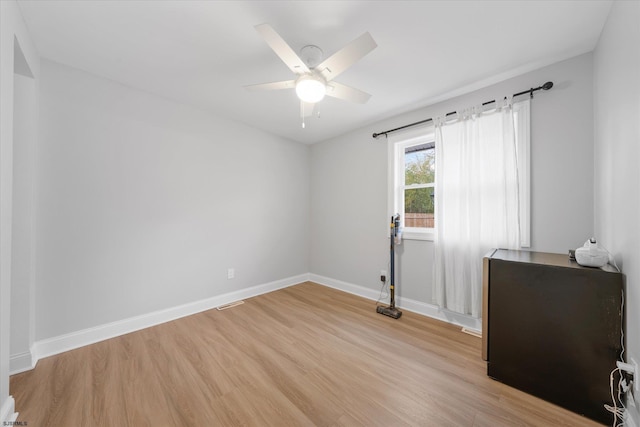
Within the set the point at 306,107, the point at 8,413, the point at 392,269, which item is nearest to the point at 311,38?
the point at 306,107

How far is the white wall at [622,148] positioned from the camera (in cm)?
116

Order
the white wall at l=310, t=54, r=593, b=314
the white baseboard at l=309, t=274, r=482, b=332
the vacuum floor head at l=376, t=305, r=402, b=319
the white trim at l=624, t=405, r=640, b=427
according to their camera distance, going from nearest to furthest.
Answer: the white trim at l=624, t=405, r=640, b=427, the white wall at l=310, t=54, r=593, b=314, the white baseboard at l=309, t=274, r=482, b=332, the vacuum floor head at l=376, t=305, r=402, b=319

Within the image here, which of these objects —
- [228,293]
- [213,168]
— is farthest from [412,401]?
[213,168]

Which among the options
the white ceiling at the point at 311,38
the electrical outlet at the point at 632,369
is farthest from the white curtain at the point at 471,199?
the electrical outlet at the point at 632,369

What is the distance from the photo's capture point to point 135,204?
2430 millimetres

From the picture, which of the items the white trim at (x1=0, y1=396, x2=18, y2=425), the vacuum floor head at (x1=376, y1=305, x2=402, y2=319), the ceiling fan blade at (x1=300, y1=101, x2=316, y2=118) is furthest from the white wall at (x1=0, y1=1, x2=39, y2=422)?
the vacuum floor head at (x1=376, y1=305, x2=402, y2=319)

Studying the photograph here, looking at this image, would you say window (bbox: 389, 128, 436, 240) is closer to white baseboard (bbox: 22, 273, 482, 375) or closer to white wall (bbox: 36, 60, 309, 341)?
white baseboard (bbox: 22, 273, 482, 375)

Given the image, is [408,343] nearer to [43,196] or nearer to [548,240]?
[548,240]

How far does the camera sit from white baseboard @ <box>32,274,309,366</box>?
197 centimetres

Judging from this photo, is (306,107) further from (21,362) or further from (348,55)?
(21,362)

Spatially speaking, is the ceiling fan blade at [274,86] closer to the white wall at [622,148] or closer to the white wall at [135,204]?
the white wall at [135,204]

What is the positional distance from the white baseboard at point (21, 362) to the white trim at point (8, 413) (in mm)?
640

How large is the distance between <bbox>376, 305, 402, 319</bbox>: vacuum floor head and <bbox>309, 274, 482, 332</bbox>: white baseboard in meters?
0.21

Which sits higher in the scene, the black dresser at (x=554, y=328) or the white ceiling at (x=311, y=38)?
the white ceiling at (x=311, y=38)
